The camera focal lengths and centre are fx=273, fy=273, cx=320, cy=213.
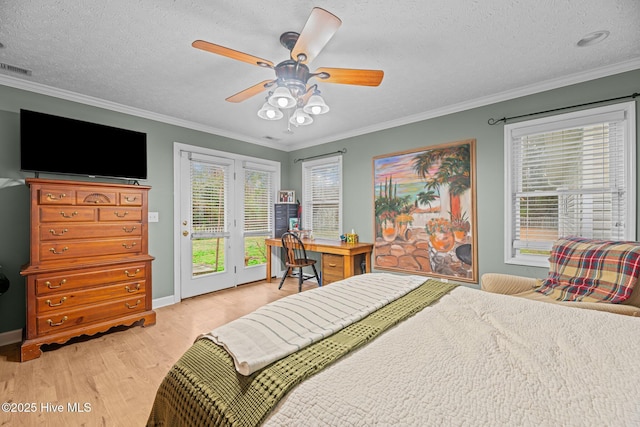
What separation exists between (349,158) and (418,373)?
382 cm

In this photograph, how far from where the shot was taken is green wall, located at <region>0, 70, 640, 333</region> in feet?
8.50

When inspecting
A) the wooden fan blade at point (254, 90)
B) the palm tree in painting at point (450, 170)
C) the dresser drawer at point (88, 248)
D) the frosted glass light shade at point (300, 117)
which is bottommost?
the dresser drawer at point (88, 248)

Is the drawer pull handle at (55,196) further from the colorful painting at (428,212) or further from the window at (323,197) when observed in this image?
Result: the colorful painting at (428,212)

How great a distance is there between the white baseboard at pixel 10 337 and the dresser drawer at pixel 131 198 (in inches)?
60.5

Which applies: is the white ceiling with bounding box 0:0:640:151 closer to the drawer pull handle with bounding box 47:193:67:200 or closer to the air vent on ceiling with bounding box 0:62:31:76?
the air vent on ceiling with bounding box 0:62:31:76

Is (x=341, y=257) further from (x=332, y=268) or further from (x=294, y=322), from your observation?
(x=294, y=322)

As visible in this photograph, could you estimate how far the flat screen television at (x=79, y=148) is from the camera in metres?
2.59

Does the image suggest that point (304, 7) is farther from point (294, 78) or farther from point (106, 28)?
point (106, 28)

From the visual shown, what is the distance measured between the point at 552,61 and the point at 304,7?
2.19m

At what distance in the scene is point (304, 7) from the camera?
1709 millimetres

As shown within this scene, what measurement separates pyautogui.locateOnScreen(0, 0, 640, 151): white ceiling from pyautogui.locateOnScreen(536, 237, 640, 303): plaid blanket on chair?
158 centimetres

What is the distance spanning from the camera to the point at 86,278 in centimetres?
260

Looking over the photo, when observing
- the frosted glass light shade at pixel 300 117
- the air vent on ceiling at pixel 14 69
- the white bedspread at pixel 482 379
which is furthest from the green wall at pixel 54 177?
the white bedspread at pixel 482 379

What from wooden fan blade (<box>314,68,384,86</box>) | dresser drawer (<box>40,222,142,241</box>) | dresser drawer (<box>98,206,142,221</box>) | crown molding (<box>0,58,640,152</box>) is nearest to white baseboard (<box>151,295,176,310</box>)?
dresser drawer (<box>40,222,142,241</box>)
